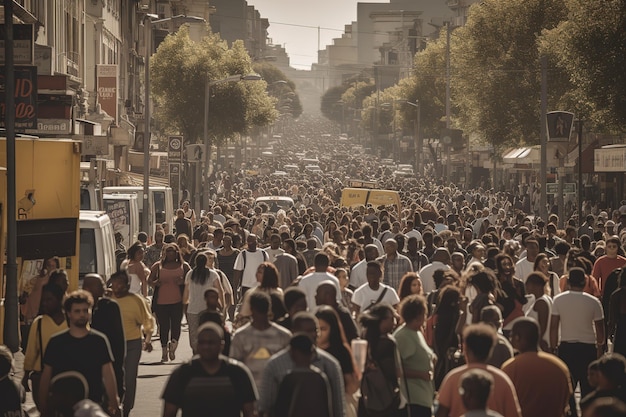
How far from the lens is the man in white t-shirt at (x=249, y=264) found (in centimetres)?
2084

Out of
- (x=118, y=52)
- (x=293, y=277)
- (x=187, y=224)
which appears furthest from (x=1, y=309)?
(x=118, y=52)

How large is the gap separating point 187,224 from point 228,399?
23714 mm

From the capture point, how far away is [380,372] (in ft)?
36.2

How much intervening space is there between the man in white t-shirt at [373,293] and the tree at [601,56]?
905 inches

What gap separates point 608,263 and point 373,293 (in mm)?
5038

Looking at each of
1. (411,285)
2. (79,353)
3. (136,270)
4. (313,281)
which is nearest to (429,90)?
(136,270)

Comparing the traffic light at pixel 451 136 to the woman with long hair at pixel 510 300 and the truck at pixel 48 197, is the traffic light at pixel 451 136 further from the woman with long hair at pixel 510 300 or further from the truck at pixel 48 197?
the woman with long hair at pixel 510 300

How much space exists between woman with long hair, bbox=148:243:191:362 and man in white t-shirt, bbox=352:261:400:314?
155 inches

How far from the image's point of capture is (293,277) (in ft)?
64.8

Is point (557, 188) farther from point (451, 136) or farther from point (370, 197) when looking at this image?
point (451, 136)

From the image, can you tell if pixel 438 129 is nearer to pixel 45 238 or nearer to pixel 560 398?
pixel 45 238

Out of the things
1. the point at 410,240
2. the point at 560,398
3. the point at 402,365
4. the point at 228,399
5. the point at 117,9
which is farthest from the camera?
the point at 117,9

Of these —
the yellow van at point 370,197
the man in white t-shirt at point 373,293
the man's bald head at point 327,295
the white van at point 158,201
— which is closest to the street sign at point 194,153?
the yellow van at point 370,197

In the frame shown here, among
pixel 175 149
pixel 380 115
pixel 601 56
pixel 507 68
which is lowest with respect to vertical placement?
pixel 175 149
